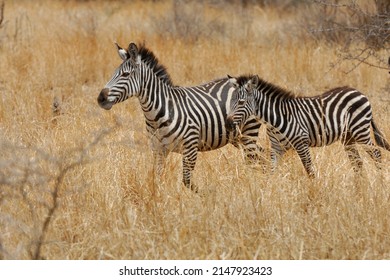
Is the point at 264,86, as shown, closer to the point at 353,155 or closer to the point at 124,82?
the point at 353,155

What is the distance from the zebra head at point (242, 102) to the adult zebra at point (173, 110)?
0.39 ft

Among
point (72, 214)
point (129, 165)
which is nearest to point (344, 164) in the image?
point (129, 165)

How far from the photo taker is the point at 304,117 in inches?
279

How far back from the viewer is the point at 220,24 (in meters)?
15.9

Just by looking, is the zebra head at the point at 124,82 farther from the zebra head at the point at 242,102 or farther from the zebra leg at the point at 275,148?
the zebra leg at the point at 275,148

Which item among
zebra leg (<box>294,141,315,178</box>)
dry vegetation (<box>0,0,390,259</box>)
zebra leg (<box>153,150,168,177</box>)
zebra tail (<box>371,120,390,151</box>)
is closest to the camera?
dry vegetation (<box>0,0,390,259</box>)

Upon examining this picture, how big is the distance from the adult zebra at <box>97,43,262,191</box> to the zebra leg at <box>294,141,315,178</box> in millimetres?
356

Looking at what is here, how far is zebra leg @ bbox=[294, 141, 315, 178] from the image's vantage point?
662 centimetres

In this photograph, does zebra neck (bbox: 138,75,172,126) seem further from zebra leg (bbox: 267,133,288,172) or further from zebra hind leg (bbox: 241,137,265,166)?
zebra leg (bbox: 267,133,288,172)

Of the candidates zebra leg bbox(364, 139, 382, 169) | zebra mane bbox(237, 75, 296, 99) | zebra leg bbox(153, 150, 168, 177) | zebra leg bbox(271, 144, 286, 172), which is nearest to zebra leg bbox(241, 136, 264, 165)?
zebra leg bbox(271, 144, 286, 172)

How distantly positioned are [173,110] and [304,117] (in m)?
1.20

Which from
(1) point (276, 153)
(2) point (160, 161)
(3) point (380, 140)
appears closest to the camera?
(2) point (160, 161)

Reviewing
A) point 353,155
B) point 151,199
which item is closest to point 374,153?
point 353,155

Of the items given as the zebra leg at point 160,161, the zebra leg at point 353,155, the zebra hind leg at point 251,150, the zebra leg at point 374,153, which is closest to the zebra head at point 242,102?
the zebra hind leg at point 251,150
